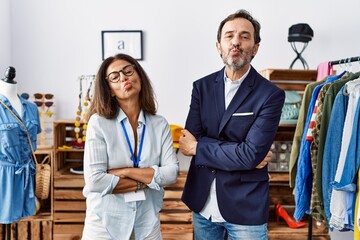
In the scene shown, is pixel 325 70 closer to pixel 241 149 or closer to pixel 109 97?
pixel 241 149

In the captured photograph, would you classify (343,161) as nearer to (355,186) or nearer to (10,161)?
(355,186)

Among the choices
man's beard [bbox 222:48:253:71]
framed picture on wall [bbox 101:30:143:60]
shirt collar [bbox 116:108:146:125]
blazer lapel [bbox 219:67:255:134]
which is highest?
framed picture on wall [bbox 101:30:143:60]

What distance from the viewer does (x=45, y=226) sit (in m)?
2.65

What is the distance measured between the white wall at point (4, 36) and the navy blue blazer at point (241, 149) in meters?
2.22

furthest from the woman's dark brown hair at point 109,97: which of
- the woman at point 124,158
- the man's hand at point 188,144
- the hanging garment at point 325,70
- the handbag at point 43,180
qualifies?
the hanging garment at point 325,70

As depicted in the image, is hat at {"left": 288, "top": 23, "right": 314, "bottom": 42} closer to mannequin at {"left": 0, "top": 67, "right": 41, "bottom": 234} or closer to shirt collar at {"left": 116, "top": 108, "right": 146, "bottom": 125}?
shirt collar at {"left": 116, "top": 108, "right": 146, "bottom": 125}

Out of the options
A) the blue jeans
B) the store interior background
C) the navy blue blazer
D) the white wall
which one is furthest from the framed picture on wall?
the blue jeans

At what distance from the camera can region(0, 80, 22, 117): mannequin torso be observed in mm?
1998

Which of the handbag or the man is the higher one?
the man

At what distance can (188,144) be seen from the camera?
156cm

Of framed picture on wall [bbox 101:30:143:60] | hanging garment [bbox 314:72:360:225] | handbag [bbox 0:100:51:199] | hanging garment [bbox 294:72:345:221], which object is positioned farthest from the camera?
framed picture on wall [bbox 101:30:143:60]

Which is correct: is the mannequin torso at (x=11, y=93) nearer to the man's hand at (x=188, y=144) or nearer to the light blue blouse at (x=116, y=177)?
the light blue blouse at (x=116, y=177)

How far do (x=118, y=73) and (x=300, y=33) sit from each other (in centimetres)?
187

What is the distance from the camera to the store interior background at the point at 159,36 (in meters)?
2.98
